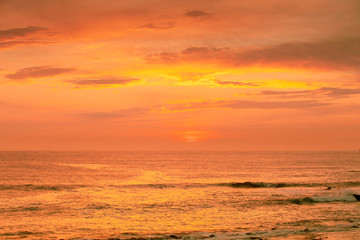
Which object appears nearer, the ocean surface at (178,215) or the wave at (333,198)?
the ocean surface at (178,215)

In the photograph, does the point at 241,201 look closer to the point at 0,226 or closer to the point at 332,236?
the point at 332,236

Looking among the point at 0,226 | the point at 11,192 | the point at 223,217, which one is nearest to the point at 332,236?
the point at 223,217

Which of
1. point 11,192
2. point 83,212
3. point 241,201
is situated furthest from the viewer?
point 11,192

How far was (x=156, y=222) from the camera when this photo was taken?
34344 mm

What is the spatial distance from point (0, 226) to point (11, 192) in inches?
1052

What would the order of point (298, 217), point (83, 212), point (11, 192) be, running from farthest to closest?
point (11, 192) → point (83, 212) → point (298, 217)

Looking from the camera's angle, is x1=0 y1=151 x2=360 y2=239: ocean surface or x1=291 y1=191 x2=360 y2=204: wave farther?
x1=291 y1=191 x2=360 y2=204: wave

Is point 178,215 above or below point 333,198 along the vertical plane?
above

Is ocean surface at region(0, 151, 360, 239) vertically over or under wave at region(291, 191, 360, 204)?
over

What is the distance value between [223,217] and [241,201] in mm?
12523

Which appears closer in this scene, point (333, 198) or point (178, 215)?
point (178, 215)

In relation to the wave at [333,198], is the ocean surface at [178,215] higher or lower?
higher

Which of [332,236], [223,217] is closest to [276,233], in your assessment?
[332,236]

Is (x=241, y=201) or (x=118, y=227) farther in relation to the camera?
(x=241, y=201)
